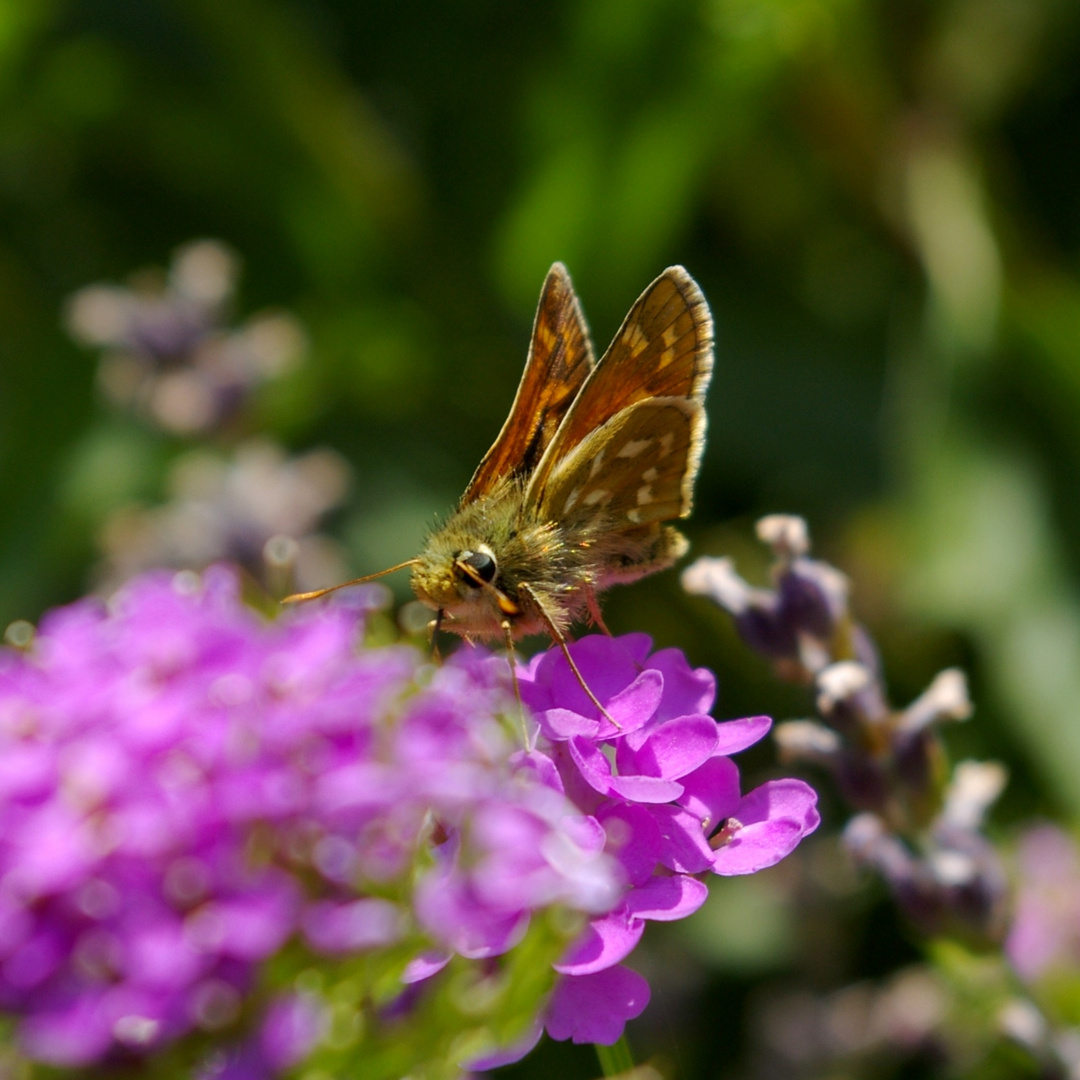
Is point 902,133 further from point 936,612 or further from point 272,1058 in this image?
point 272,1058

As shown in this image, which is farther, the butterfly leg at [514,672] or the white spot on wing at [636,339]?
the white spot on wing at [636,339]

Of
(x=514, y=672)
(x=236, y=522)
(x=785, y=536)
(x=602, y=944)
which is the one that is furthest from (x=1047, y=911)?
(x=236, y=522)

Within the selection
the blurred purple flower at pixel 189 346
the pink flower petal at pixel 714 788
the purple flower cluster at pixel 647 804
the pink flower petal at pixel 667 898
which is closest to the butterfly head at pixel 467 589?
the purple flower cluster at pixel 647 804

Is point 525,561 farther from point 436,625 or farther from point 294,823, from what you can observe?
point 294,823

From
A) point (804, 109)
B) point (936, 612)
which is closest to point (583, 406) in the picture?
point (936, 612)

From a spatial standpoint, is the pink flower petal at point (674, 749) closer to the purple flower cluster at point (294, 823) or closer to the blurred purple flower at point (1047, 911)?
the purple flower cluster at point (294, 823)

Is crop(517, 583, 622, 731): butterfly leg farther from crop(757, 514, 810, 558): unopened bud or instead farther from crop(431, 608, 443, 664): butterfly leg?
crop(757, 514, 810, 558): unopened bud
